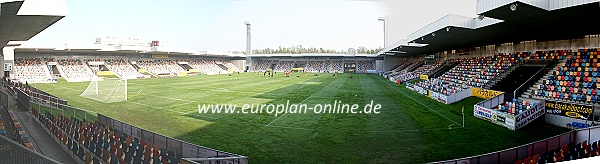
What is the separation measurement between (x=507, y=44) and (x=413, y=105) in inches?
395

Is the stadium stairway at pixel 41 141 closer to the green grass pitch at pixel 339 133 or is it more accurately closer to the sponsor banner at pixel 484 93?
the green grass pitch at pixel 339 133

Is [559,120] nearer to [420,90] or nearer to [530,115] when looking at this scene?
[530,115]

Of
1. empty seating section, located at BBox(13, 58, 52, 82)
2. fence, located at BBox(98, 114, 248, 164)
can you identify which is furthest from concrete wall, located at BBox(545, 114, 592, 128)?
empty seating section, located at BBox(13, 58, 52, 82)

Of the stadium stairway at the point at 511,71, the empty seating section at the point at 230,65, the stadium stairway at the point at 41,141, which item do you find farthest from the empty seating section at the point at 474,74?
the empty seating section at the point at 230,65

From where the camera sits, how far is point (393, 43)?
27.4 metres

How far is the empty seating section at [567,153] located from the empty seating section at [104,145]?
18.1 ft

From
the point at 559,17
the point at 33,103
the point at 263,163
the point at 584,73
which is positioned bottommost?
the point at 263,163

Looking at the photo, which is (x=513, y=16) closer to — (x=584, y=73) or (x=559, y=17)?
(x=559, y=17)

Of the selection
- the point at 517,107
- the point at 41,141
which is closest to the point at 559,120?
the point at 517,107

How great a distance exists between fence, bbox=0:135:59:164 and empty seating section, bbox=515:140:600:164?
5999mm

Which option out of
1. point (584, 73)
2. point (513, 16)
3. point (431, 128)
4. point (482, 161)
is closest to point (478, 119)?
point (431, 128)

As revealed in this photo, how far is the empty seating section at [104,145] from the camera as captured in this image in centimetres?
511

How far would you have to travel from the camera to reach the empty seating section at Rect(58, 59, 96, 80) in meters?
27.6

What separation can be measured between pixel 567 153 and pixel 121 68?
3477 centimetres
